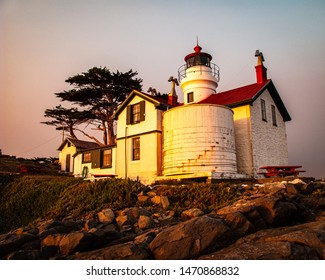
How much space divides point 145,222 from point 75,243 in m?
2.83

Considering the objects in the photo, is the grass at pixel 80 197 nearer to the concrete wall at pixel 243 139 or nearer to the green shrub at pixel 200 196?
the green shrub at pixel 200 196

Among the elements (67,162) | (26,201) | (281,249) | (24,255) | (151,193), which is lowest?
(24,255)

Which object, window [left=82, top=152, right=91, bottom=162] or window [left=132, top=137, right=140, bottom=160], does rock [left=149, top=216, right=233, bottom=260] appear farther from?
window [left=82, top=152, right=91, bottom=162]

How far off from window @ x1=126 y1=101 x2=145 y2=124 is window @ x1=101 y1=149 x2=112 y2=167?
3.56 metres

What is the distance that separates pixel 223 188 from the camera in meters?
11.1

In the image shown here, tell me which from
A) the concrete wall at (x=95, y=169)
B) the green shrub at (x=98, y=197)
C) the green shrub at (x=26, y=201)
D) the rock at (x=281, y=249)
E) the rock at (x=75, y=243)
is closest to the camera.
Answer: the rock at (x=281, y=249)

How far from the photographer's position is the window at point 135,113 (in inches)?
772

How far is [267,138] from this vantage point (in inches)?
742

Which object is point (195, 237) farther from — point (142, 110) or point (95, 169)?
point (95, 169)

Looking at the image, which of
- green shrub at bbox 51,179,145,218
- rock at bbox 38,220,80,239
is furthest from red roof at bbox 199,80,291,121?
rock at bbox 38,220,80,239

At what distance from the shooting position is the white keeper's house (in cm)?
1557

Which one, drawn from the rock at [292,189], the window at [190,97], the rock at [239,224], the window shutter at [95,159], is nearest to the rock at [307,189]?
the rock at [292,189]

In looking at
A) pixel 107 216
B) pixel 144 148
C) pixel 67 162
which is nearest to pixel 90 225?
pixel 107 216
